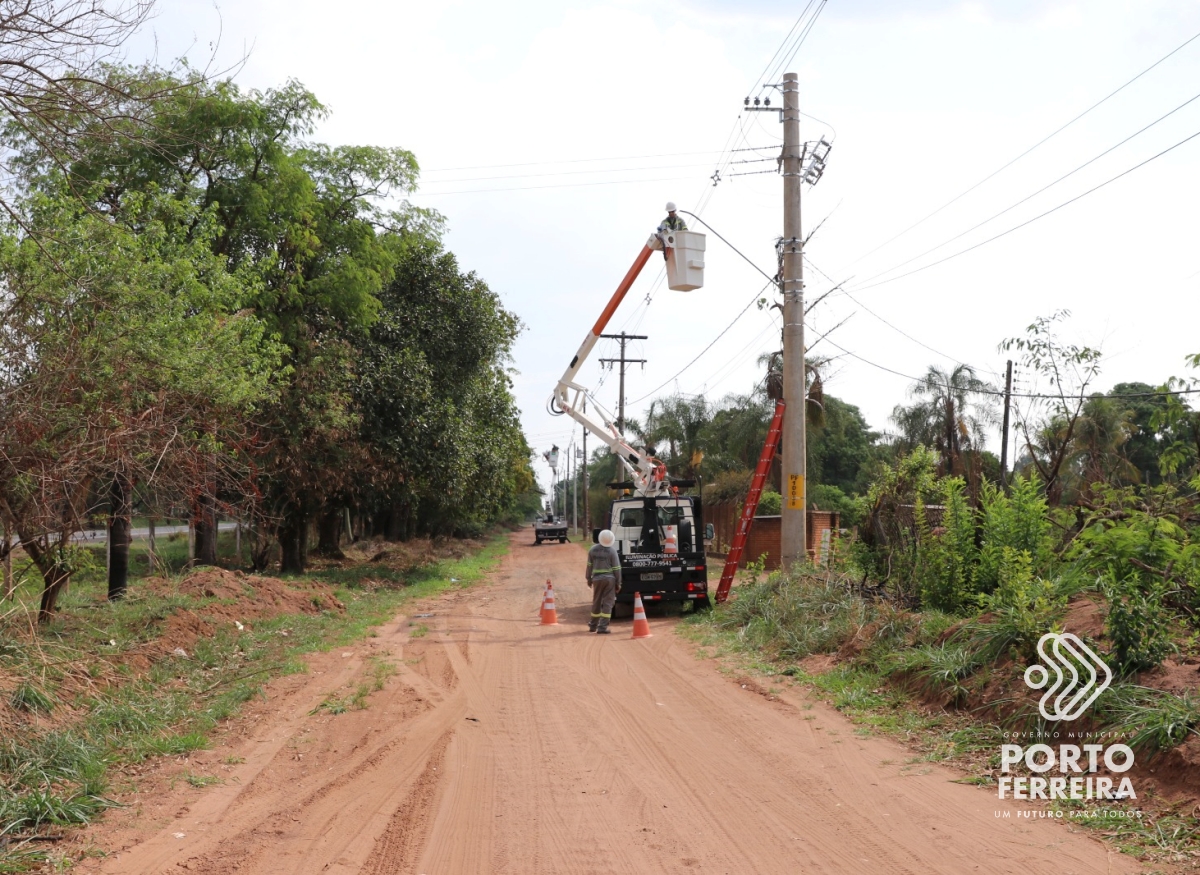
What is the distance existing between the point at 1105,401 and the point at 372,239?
24.5 meters

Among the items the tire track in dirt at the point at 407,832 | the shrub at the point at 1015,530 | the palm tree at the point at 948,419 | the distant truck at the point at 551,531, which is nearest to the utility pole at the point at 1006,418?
the palm tree at the point at 948,419

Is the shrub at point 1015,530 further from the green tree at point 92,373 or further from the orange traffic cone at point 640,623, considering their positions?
the green tree at point 92,373

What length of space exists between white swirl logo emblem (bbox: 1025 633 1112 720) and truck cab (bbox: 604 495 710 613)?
9.25m

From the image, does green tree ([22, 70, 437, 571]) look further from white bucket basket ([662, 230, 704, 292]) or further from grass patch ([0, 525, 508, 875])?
white bucket basket ([662, 230, 704, 292])

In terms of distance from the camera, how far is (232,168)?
20.2m

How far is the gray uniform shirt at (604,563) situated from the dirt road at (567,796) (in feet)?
15.5

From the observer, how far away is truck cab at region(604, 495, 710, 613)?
684 inches

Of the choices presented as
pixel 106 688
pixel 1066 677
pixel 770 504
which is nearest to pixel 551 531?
pixel 770 504

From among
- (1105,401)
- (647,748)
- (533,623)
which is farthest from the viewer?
(1105,401)

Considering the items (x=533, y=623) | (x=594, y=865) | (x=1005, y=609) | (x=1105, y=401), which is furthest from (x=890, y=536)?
(x=1105, y=401)

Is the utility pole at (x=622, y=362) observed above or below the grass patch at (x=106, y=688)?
above

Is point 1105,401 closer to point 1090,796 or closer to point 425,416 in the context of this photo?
point 425,416

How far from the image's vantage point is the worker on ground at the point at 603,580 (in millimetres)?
15812

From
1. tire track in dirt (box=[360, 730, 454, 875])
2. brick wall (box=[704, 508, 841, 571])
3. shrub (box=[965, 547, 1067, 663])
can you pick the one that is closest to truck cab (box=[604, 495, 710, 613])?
shrub (box=[965, 547, 1067, 663])
